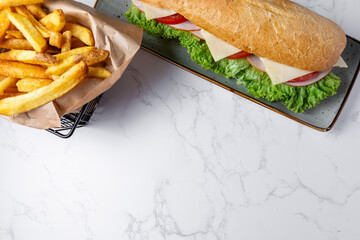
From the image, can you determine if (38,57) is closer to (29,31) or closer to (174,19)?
(29,31)

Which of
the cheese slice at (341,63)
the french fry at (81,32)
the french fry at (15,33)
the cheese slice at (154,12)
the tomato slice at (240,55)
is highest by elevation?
the cheese slice at (341,63)

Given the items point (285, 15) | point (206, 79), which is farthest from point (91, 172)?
point (285, 15)

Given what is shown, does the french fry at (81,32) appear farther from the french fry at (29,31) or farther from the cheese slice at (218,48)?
the cheese slice at (218,48)

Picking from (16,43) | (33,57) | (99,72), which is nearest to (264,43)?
(99,72)

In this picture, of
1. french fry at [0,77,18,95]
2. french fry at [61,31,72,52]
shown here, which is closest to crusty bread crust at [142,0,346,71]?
french fry at [61,31,72,52]

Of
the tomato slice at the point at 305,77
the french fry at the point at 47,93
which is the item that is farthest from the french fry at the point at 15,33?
the tomato slice at the point at 305,77

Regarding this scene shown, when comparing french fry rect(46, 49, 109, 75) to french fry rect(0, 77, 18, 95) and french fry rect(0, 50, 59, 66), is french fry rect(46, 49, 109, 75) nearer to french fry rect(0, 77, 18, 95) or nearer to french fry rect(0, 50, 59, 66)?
french fry rect(0, 50, 59, 66)
